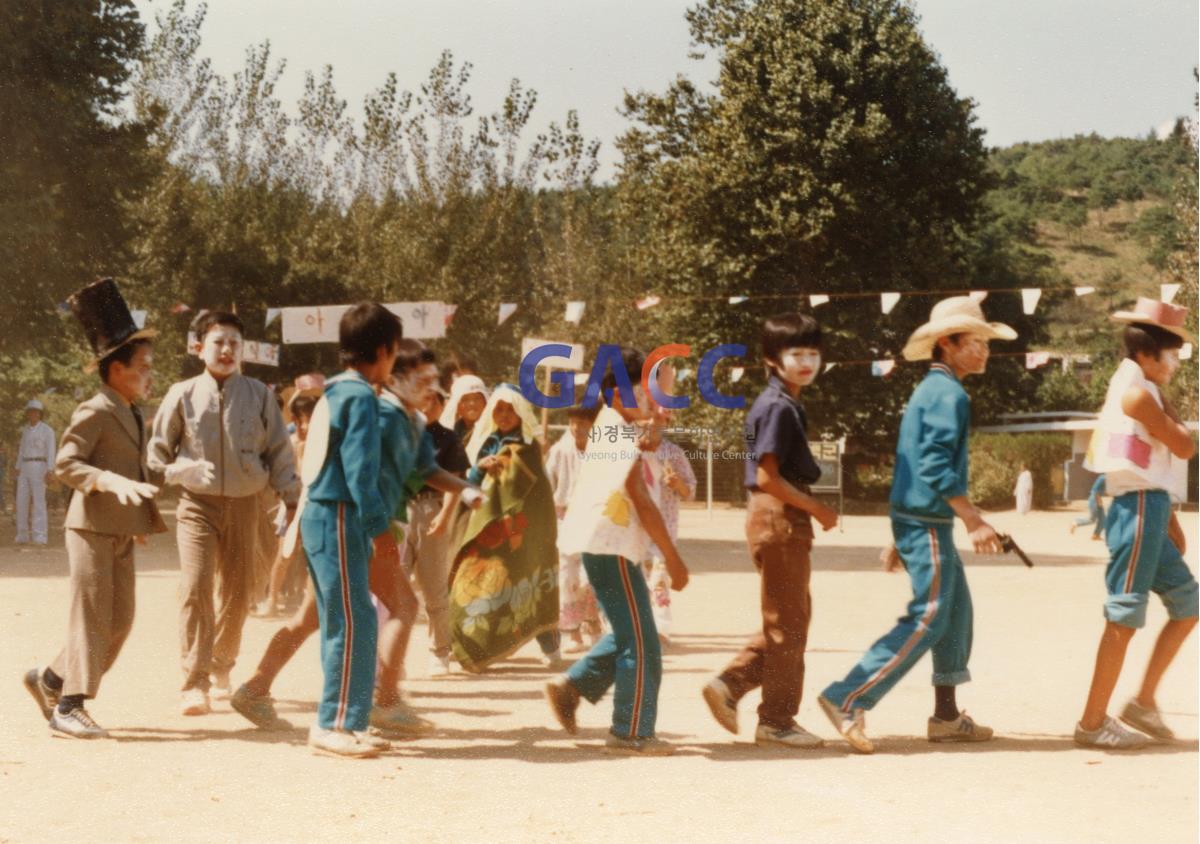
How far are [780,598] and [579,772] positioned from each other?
1.17 m

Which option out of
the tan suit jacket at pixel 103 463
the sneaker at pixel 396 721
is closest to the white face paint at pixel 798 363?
the sneaker at pixel 396 721

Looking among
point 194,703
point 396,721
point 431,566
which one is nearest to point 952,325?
point 396,721

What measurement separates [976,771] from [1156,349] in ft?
6.97

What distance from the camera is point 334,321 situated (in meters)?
26.6

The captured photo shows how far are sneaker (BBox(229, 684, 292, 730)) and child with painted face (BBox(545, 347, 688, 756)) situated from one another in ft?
4.29

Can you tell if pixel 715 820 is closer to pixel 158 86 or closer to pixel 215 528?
pixel 215 528

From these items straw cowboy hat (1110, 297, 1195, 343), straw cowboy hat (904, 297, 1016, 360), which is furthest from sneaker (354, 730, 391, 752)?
straw cowboy hat (1110, 297, 1195, 343)

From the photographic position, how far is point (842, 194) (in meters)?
36.2

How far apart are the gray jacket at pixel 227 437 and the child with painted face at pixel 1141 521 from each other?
3909mm

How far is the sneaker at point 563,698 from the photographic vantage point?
23.8 ft

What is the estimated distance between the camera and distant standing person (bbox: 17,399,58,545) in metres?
22.6

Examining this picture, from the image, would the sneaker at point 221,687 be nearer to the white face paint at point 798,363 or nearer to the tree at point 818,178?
the white face paint at point 798,363

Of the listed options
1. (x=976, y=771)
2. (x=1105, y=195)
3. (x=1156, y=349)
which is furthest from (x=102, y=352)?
(x=1105, y=195)

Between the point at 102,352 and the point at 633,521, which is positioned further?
the point at 102,352
